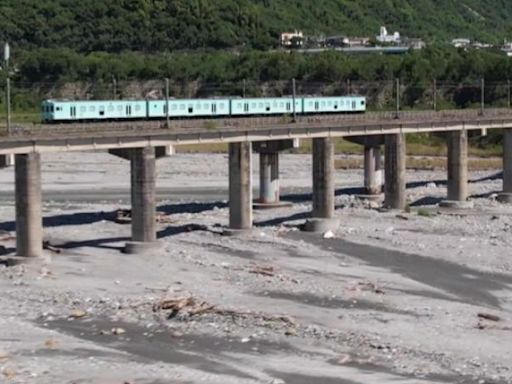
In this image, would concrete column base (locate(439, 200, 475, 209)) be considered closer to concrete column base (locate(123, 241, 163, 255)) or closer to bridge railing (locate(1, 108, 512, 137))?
bridge railing (locate(1, 108, 512, 137))

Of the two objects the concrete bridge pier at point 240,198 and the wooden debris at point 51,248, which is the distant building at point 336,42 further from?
the wooden debris at point 51,248

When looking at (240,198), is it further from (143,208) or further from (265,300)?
(265,300)

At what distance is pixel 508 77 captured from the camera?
13450 cm

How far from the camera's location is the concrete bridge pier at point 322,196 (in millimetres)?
59866

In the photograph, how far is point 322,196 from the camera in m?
61.3

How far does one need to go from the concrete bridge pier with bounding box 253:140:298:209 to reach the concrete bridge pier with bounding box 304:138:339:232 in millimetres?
4175

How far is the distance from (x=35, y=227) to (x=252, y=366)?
60.8ft

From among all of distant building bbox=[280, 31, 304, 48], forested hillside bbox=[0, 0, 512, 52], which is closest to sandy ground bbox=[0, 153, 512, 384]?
forested hillside bbox=[0, 0, 512, 52]

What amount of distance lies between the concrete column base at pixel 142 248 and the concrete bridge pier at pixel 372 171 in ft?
77.9

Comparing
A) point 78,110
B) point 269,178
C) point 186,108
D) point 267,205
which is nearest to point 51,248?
point 78,110

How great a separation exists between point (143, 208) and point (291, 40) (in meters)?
137

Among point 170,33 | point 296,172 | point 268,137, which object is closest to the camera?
point 268,137

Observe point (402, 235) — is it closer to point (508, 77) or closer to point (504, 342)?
point (504, 342)

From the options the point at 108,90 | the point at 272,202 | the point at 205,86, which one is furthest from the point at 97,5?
the point at 272,202
